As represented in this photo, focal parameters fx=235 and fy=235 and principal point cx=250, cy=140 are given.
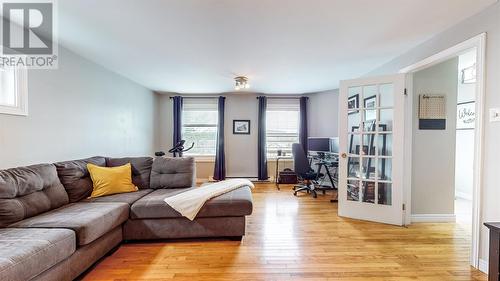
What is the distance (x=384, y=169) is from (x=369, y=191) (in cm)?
36

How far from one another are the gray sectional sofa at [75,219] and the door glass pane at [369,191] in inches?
65.3

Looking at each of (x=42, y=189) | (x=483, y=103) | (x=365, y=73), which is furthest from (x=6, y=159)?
(x=365, y=73)

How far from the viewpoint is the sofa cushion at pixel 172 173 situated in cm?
322

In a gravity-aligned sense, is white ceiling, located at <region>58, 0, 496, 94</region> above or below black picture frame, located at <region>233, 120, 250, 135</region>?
above

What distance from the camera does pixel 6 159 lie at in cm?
220

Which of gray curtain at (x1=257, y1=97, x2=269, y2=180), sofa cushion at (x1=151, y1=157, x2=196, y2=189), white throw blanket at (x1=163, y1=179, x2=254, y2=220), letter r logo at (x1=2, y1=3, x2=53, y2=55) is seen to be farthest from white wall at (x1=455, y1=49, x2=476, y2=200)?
letter r logo at (x1=2, y1=3, x2=53, y2=55)

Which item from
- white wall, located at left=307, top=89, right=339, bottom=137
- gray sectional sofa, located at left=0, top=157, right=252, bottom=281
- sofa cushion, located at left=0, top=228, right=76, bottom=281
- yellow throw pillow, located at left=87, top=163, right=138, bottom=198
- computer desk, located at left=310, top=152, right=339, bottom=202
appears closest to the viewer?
sofa cushion, located at left=0, top=228, right=76, bottom=281

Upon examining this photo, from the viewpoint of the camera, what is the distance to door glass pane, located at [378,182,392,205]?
10.2ft

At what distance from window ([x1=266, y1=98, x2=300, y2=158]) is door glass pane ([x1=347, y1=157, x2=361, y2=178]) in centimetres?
257

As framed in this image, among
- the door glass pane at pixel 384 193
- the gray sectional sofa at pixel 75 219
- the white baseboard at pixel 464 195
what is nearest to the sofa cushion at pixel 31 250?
the gray sectional sofa at pixel 75 219

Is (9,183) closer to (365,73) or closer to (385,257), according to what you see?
(385,257)

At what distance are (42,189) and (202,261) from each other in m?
1.66

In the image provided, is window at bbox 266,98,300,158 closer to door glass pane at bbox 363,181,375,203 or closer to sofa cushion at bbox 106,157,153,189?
door glass pane at bbox 363,181,375,203

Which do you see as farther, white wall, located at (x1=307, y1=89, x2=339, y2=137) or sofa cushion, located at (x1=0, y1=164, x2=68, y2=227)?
white wall, located at (x1=307, y1=89, x2=339, y2=137)
